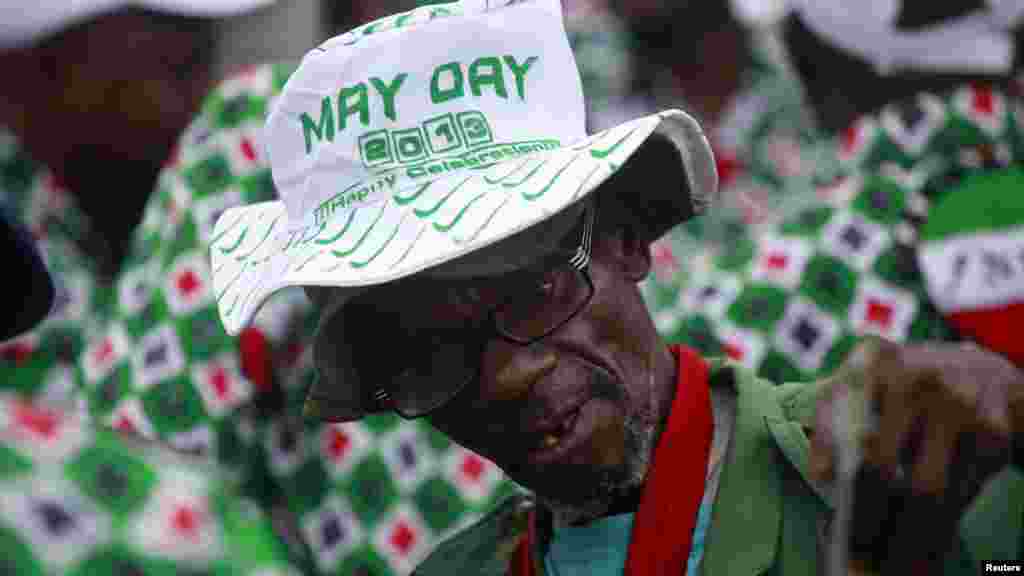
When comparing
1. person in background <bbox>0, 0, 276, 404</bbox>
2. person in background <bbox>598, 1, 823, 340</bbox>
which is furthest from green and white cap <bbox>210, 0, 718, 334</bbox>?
person in background <bbox>598, 1, 823, 340</bbox>

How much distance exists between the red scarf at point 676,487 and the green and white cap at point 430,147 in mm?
A: 324

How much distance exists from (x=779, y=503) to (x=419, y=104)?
0.78 m

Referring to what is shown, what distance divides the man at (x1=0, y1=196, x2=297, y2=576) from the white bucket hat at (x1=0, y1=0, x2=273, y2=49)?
11.4ft

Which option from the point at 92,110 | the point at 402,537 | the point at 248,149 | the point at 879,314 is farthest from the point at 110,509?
the point at 92,110

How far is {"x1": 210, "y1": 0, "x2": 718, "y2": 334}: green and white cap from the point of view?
7.93ft

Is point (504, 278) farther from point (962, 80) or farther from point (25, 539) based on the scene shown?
point (962, 80)

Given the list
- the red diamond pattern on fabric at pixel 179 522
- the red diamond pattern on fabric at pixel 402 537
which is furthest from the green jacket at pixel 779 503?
the red diamond pattern on fabric at pixel 402 537

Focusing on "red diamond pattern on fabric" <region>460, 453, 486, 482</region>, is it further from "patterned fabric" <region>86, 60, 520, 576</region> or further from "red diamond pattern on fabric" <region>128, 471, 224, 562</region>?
"red diamond pattern on fabric" <region>128, 471, 224, 562</region>

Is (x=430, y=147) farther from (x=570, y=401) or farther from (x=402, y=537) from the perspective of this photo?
(x=402, y=537)

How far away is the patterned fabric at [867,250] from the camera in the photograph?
3.78 meters

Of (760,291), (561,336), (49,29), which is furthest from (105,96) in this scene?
(561,336)

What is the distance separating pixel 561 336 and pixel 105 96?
Result: 2.59 metres

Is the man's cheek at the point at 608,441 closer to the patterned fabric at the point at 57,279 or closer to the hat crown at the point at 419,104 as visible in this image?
the hat crown at the point at 419,104

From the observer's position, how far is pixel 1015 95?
13.9ft
